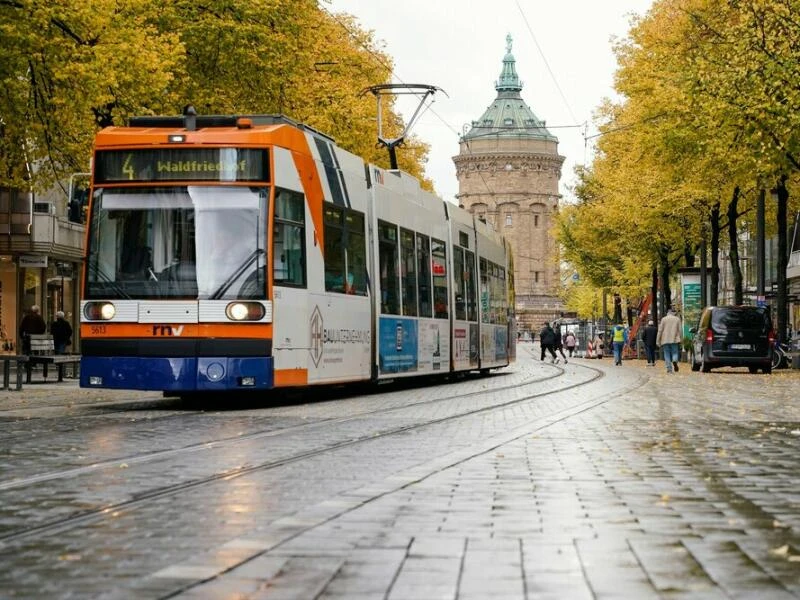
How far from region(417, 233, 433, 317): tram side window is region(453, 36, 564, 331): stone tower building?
151 m

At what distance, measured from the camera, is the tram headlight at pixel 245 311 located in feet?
59.2

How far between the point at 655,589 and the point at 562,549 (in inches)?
41.0

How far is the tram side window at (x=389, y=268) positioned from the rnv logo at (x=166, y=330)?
557 centimetres

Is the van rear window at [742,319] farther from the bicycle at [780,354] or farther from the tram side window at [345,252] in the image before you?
the tram side window at [345,252]

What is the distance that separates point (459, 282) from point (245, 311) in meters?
11.1

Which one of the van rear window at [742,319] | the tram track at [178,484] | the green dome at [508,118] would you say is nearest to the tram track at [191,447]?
the tram track at [178,484]

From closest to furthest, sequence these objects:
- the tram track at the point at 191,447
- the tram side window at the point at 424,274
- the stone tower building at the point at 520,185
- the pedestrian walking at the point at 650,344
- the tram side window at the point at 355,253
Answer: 1. the tram track at the point at 191,447
2. the tram side window at the point at 355,253
3. the tram side window at the point at 424,274
4. the pedestrian walking at the point at 650,344
5. the stone tower building at the point at 520,185

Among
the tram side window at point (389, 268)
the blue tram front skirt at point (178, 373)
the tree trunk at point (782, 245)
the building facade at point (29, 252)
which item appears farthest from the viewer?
the building facade at point (29, 252)

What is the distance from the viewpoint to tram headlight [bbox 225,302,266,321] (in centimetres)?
1803

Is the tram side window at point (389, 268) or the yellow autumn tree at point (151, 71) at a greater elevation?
the yellow autumn tree at point (151, 71)

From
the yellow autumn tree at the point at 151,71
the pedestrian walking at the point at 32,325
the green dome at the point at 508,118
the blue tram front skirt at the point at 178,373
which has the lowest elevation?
the blue tram front skirt at the point at 178,373

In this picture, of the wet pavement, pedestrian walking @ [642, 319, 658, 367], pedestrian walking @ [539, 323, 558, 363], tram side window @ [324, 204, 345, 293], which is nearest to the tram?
tram side window @ [324, 204, 345, 293]

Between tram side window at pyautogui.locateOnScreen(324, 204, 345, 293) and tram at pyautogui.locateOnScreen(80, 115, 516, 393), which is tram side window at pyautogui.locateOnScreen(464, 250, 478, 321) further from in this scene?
tram at pyautogui.locateOnScreen(80, 115, 516, 393)

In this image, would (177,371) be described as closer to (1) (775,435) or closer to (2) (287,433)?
(2) (287,433)
